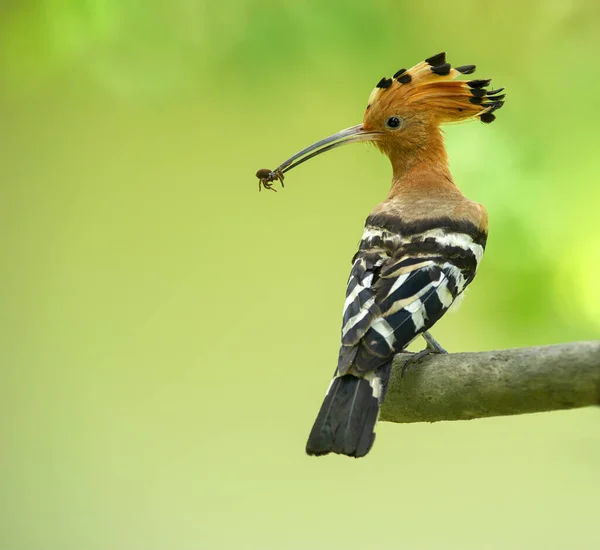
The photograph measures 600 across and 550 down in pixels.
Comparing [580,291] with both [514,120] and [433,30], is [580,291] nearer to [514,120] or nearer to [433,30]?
[514,120]

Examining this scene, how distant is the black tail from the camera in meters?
1.21

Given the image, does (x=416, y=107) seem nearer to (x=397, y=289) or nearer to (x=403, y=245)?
(x=403, y=245)

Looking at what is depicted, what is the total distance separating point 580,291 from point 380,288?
1.90 feet

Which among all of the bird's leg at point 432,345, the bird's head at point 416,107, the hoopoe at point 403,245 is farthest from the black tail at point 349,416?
the bird's head at point 416,107

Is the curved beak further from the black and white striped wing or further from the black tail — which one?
the black tail

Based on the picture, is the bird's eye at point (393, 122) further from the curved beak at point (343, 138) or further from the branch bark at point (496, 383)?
the branch bark at point (496, 383)

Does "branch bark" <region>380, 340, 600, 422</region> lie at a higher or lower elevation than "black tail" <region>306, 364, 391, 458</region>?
higher

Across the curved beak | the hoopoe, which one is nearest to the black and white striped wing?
the hoopoe

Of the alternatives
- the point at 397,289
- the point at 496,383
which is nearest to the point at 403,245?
the point at 397,289

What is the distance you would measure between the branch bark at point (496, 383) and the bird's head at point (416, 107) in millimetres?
554

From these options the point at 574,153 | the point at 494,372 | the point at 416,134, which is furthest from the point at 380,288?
the point at 574,153

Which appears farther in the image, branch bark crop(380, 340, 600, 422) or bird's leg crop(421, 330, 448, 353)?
bird's leg crop(421, 330, 448, 353)

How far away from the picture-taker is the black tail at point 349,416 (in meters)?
1.21

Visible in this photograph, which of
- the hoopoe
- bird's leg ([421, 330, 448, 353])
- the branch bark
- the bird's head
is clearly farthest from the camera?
the bird's head
